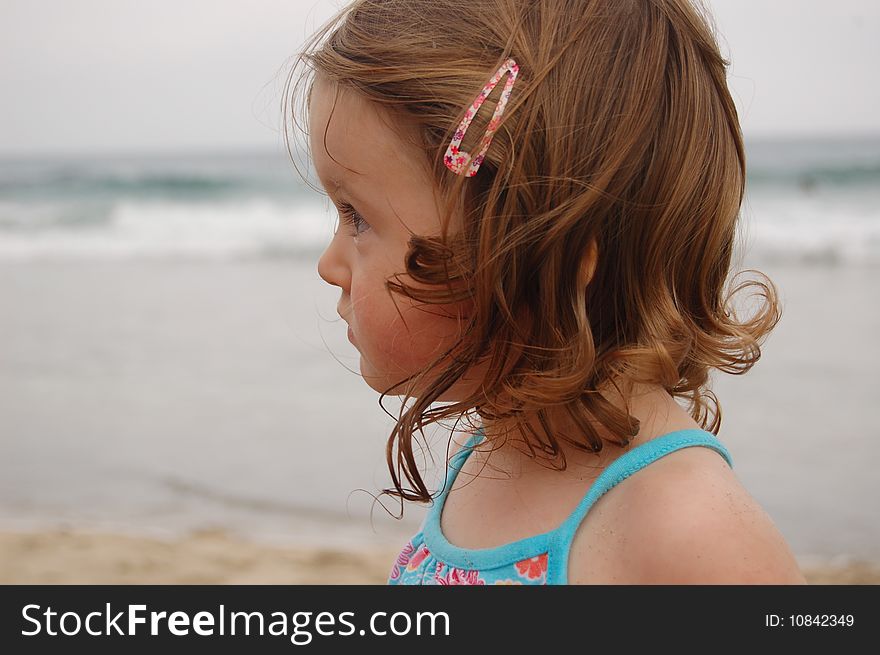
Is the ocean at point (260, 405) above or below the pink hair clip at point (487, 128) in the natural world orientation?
above

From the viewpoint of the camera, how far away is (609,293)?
1.18 meters

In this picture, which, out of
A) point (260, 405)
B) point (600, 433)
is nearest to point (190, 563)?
point (260, 405)

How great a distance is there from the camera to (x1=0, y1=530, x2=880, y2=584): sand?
3355 mm

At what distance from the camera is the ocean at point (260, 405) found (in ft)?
12.7

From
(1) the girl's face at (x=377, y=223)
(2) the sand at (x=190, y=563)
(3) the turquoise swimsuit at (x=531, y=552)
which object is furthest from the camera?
(2) the sand at (x=190, y=563)

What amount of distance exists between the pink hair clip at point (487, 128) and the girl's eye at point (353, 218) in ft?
0.57

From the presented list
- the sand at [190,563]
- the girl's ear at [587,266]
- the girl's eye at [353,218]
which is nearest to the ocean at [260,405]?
the sand at [190,563]

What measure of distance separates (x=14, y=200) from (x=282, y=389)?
12.1m

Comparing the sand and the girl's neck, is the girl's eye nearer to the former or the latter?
the girl's neck

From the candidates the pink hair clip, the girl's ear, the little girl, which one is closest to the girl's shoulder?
the little girl

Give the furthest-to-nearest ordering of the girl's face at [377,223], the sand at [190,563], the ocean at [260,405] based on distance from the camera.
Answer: the ocean at [260,405] → the sand at [190,563] → the girl's face at [377,223]

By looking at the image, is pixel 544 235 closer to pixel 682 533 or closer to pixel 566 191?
pixel 566 191

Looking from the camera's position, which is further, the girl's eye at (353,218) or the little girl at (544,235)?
the girl's eye at (353,218)

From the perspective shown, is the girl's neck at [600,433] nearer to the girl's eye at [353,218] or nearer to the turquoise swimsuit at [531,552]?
the turquoise swimsuit at [531,552]
